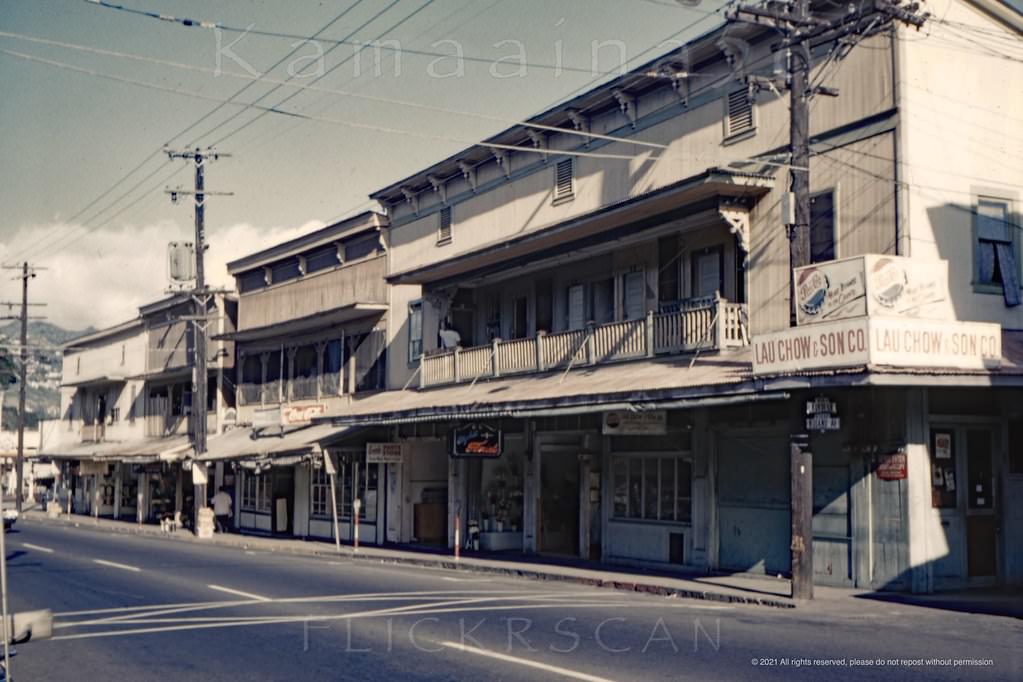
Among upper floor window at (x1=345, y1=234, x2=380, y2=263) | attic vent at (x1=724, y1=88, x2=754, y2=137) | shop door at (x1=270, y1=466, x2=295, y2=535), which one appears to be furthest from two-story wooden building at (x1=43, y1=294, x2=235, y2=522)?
attic vent at (x1=724, y1=88, x2=754, y2=137)

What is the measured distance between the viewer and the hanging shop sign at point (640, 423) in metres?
22.1

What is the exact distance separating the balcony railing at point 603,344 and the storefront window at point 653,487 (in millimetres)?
2242

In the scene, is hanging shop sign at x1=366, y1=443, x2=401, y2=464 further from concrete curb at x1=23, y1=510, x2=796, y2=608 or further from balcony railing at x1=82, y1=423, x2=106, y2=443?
balcony railing at x1=82, y1=423, x2=106, y2=443

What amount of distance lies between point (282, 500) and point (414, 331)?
10.2 meters

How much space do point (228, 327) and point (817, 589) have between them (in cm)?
3045

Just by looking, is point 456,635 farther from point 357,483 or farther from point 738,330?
point 357,483

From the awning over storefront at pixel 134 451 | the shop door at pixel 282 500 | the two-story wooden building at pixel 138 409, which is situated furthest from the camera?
the two-story wooden building at pixel 138 409

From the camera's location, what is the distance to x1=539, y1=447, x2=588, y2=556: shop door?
88.8 feet

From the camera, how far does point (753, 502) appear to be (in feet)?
67.2

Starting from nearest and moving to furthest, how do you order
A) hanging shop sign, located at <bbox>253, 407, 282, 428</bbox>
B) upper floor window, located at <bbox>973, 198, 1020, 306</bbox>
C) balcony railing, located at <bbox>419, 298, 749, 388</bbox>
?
upper floor window, located at <bbox>973, 198, 1020, 306</bbox>, balcony railing, located at <bbox>419, 298, 749, 388</bbox>, hanging shop sign, located at <bbox>253, 407, 282, 428</bbox>

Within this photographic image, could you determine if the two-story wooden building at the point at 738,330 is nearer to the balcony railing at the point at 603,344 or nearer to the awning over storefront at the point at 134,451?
the balcony railing at the point at 603,344

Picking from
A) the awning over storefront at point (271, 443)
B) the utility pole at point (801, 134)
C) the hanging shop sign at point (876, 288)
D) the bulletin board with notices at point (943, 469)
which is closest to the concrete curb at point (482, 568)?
the utility pole at point (801, 134)

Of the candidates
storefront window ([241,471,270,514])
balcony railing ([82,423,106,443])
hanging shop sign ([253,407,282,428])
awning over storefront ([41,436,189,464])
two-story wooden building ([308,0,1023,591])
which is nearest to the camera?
two-story wooden building ([308,0,1023,591])

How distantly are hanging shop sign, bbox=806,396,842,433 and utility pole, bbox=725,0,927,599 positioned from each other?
0.29 m
